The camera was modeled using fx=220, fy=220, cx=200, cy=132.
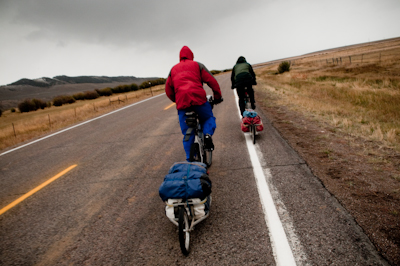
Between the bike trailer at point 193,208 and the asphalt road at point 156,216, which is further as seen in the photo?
the bike trailer at point 193,208

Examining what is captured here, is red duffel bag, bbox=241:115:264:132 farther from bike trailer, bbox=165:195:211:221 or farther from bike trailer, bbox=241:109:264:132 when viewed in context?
bike trailer, bbox=165:195:211:221

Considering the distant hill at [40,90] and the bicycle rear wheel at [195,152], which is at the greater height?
the distant hill at [40,90]

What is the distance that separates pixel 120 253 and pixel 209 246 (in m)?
1.00

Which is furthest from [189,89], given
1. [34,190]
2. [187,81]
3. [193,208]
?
[34,190]

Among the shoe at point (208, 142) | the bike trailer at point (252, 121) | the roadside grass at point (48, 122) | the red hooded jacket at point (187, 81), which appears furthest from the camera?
the roadside grass at point (48, 122)

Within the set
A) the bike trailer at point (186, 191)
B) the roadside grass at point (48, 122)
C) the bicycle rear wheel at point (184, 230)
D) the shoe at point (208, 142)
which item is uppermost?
the roadside grass at point (48, 122)

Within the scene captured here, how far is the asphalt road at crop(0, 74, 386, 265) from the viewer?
2281 mm

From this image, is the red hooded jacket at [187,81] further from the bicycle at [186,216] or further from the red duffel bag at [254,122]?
the red duffel bag at [254,122]

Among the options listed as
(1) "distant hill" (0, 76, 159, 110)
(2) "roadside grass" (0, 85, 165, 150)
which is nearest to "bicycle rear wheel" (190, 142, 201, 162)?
(2) "roadside grass" (0, 85, 165, 150)

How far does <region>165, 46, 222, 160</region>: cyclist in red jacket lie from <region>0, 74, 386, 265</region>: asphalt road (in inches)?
39.7

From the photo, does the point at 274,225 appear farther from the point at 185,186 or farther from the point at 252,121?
the point at 252,121

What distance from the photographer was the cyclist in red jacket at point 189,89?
3400mm

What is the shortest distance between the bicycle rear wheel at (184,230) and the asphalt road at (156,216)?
108 mm

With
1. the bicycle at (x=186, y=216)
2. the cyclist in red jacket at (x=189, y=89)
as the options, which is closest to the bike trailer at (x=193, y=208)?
the bicycle at (x=186, y=216)
